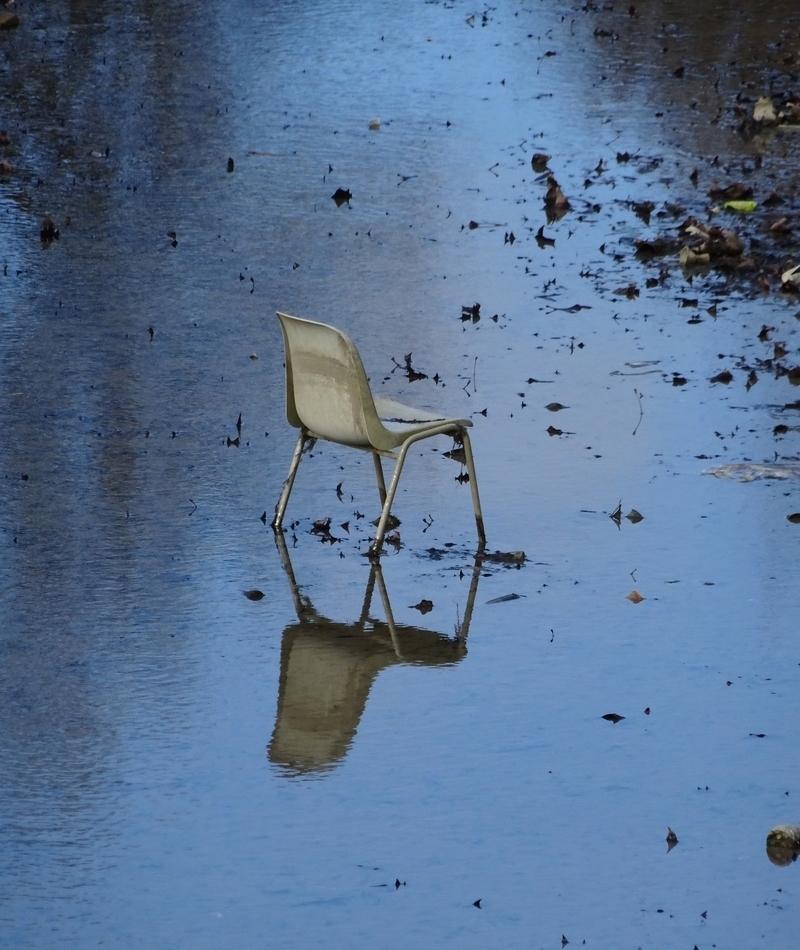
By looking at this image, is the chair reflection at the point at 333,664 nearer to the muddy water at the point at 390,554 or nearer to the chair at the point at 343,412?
the muddy water at the point at 390,554

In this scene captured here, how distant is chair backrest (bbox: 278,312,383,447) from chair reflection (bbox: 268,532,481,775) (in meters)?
0.62

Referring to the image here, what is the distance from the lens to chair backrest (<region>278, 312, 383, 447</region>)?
689 centimetres

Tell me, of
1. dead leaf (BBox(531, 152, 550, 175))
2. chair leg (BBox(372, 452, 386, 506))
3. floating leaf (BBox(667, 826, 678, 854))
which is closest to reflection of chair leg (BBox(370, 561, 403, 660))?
chair leg (BBox(372, 452, 386, 506))

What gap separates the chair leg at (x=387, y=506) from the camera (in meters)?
6.92

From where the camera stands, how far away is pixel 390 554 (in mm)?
7184

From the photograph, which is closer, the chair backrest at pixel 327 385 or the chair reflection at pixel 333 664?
the chair reflection at pixel 333 664

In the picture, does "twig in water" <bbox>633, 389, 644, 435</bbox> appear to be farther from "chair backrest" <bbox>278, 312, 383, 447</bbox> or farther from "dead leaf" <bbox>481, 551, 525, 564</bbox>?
"chair backrest" <bbox>278, 312, 383, 447</bbox>

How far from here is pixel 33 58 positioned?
1602 cm

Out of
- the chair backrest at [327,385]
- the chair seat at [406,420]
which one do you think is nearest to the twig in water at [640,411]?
the chair seat at [406,420]

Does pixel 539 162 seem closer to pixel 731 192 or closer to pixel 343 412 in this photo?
pixel 731 192

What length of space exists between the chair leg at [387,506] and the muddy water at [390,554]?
5.5 inches

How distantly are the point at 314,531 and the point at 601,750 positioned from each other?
2169 millimetres

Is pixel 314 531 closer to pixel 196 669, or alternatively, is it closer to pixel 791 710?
pixel 196 669

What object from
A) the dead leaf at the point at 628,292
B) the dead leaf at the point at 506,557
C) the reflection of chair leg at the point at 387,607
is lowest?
the reflection of chair leg at the point at 387,607
